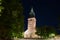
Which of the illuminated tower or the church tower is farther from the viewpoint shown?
the church tower

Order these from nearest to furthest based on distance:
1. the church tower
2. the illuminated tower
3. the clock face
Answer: the illuminated tower < the church tower < the clock face

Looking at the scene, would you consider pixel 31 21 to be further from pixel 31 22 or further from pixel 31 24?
pixel 31 24

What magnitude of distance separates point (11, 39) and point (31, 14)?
757cm

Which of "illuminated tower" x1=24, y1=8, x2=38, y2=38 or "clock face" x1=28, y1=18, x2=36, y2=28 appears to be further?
"clock face" x1=28, y1=18, x2=36, y2=28

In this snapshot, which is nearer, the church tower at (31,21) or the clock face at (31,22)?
the church tower at (31,21)

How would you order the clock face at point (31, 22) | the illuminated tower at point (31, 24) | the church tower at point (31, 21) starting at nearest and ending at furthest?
the illuminated tower at point (31, 24)
the church tower at point (31, 21)
the clock face at point (31, 22)

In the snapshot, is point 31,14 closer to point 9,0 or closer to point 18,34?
point 18,34

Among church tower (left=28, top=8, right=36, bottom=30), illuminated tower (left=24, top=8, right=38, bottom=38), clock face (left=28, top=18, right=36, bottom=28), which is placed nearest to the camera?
illuminated tower (left=24, top=8, right=38, bottom=38)

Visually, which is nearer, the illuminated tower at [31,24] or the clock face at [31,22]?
the illuminated tower at [31,24]

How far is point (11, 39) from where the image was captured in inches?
446

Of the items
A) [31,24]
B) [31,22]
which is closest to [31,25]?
[31,24]

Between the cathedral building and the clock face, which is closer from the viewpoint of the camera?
the cathedral building

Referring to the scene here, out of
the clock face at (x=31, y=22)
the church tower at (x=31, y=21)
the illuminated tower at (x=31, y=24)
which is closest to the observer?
the illuminated tower at (x=31, y=24)

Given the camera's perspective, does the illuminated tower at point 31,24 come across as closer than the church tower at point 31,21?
Yes
